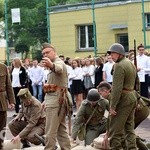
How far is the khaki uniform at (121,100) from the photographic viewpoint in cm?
945

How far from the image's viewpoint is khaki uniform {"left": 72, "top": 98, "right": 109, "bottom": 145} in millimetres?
10758

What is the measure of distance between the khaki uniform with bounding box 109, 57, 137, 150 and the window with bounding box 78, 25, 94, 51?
2172 centimetres

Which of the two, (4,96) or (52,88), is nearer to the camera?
(52,88)

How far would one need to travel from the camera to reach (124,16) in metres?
30.6

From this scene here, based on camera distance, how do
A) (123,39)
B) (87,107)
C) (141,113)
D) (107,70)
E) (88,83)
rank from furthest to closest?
1. (123,39)
2. (88,83)
3. (107,70)
4. (87,107)
5. (141,113)

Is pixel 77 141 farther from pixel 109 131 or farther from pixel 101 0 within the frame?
pixel 101 0

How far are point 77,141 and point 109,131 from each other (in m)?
1.98

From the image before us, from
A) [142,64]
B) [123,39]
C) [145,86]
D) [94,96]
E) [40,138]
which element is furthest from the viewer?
[123,39]

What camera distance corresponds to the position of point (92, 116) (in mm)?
10906

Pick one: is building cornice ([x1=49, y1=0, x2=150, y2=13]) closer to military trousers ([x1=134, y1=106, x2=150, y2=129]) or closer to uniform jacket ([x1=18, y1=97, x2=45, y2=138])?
uniform jacket ([x1=18, y1=97, x2=45, y2=138])

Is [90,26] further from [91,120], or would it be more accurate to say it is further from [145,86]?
[91,120]

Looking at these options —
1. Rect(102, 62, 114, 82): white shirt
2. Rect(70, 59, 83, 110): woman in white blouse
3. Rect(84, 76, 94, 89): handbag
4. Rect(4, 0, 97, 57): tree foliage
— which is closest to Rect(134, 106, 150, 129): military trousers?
Rect(102, 62, 114, 82): white shirt

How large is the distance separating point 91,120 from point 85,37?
2163cm

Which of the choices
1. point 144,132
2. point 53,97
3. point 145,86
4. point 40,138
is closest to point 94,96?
point 53,97
